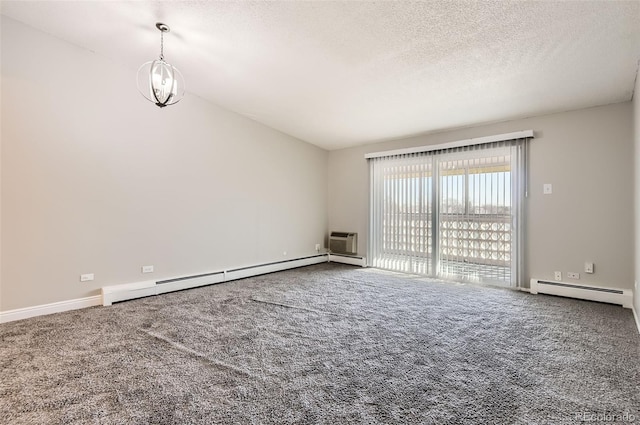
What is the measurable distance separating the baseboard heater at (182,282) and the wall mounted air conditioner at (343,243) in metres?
0.76

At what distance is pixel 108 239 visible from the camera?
373cm

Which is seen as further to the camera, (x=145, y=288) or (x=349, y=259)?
(x=349, y=259)

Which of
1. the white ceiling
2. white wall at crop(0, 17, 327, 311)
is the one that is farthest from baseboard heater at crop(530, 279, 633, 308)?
white wall at crop(0, 17, 327, 311)

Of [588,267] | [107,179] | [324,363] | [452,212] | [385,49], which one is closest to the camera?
[324,363]

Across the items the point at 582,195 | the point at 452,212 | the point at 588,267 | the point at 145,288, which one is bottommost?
the point at 145,288

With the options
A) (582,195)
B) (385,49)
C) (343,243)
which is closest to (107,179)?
(385,49)

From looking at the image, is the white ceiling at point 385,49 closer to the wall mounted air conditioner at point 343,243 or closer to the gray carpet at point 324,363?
the gray carpet at point 324,363

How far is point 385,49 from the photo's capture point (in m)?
3.02

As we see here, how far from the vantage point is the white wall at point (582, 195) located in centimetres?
362

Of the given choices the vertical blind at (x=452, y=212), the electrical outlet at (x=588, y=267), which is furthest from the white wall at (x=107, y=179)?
the electrical outlet at (x=588, y=267)

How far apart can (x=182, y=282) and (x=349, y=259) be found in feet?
10.6

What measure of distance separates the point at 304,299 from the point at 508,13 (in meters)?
3.46

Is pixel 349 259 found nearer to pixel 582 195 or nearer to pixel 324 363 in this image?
pixel 582 195

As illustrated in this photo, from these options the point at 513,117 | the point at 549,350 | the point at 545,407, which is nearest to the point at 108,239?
the point at 545,407
